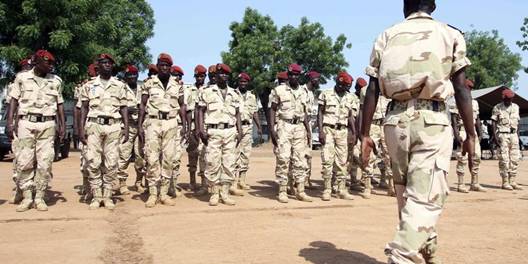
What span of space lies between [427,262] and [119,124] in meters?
4.94

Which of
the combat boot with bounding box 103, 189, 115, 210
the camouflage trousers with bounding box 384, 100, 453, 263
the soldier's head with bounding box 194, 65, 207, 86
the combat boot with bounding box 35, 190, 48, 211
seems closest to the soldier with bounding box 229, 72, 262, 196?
the soldier's head with bounding box 194, 65, 207, 86

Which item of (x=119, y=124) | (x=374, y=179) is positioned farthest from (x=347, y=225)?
(x=374, y=179)

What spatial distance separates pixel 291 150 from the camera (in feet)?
25.4

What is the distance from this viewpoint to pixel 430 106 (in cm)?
327

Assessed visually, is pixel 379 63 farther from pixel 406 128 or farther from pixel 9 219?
pixel 9 219

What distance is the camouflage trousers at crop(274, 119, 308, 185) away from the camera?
25.0 ft

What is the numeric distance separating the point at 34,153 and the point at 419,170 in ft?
18.1

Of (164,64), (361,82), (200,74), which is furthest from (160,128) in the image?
(361,82)

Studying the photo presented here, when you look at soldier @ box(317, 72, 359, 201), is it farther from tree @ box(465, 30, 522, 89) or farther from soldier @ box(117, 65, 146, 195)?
tree @ box(465, 30, 522, 89)

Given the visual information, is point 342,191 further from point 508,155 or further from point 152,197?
point 508,155

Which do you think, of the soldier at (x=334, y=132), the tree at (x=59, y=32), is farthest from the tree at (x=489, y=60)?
the soldier at (x=334, y=132)

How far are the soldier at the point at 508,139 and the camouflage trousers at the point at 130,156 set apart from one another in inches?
287

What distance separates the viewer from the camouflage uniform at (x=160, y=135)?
7.13 metres

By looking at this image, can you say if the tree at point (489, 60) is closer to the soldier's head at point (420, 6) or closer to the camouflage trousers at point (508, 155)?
the camouflage trousers at point (508, 155)
